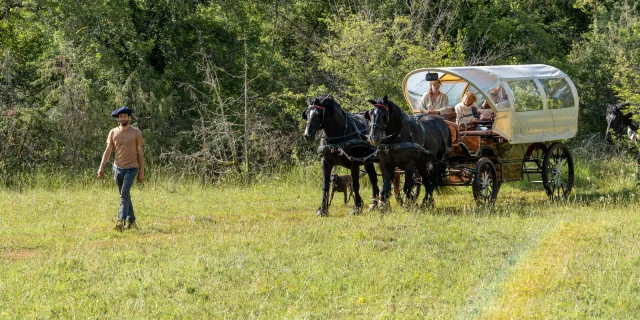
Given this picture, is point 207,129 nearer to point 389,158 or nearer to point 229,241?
point 389,158

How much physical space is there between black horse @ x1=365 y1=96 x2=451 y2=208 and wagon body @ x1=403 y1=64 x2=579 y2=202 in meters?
0.52

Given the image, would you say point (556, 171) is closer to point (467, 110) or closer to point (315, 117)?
point (467, 110)

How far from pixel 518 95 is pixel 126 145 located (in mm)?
7235

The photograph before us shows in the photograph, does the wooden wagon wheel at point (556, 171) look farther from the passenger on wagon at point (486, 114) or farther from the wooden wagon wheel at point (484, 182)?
the passenger on wagon at point (486, 114)

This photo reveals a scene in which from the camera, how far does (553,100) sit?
1759cm

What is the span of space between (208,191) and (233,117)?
495 centimetres

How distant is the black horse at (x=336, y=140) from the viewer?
15.3 metres

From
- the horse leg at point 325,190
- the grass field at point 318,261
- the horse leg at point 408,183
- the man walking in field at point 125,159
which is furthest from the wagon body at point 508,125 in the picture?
the man walking in field at point 125,159

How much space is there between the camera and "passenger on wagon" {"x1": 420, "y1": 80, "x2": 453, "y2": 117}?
1775cm

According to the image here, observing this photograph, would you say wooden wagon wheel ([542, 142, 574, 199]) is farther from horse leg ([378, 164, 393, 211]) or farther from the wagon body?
horse leg ([378, 164, 393, 211])

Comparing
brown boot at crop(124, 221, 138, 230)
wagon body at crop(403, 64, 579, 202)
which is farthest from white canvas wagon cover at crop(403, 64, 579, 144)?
brown boot at crop(124, 221, 138, 230)

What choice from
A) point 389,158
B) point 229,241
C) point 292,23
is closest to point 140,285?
point 229,241

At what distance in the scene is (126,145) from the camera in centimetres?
1366

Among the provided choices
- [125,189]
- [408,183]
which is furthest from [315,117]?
[125,189]
